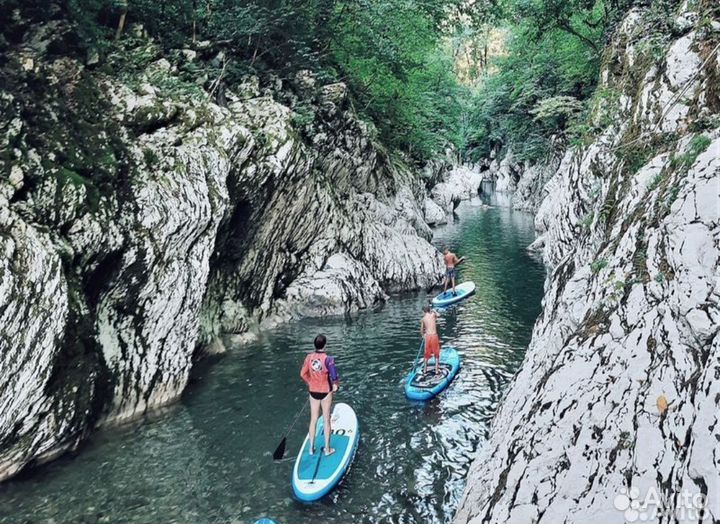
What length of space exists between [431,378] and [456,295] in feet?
29.1

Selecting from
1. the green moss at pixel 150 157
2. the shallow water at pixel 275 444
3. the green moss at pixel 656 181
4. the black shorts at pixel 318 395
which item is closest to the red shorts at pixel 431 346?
the shallow water at pixel 275 444

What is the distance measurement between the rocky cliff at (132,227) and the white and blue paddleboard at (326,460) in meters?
4.52

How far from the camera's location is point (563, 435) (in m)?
5.39

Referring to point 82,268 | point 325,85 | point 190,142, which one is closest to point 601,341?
point 82,268

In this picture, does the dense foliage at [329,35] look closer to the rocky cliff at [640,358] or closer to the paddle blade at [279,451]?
the paddle blade at [279,451]

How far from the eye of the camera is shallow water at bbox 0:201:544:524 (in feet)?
26.8

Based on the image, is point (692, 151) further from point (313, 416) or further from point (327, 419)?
point (313, 416)

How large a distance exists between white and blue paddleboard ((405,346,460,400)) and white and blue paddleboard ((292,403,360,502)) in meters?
2.14

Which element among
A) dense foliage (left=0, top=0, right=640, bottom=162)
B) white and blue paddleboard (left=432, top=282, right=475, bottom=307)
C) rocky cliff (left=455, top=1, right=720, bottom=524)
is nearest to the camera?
rocky cliff (left=455, top=1, right=720, bottom=524)

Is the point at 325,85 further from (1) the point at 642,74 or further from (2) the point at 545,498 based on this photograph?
(2) the point at 545,498

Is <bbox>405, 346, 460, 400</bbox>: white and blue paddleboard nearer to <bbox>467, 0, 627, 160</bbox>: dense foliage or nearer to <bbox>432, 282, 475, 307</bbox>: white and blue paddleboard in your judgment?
<bbox>432, 282, 475, 307</bbox>: white and blue paddleboard

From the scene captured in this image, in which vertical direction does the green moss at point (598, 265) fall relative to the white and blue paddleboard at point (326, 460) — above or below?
above

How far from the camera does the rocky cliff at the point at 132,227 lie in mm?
8742

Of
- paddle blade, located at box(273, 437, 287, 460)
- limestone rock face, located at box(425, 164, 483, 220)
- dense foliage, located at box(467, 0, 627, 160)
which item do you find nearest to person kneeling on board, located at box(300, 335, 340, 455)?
paddle blade, located at box(273, 437, 287, 460)
